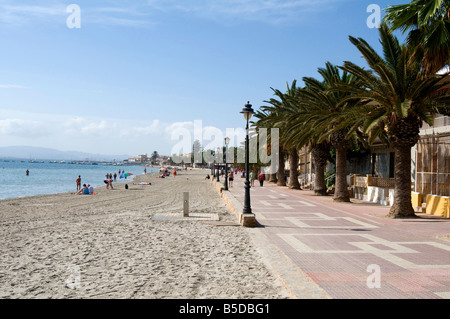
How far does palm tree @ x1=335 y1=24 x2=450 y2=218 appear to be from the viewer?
14.6 m

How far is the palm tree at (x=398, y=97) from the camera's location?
1460 cm

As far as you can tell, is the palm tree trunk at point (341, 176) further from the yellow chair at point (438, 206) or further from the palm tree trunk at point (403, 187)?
the palm tree trunk at point (403, 187)

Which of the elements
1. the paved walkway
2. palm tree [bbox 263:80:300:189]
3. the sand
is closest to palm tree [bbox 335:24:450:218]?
the paved walkway

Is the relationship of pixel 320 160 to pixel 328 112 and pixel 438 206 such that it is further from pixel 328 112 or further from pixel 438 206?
pixel 438 206

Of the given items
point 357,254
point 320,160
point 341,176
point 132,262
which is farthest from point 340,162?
point 132,262

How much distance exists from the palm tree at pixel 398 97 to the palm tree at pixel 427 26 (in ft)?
6.61

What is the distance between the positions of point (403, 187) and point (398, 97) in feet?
11.6

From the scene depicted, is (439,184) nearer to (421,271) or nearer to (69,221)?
(421,271)

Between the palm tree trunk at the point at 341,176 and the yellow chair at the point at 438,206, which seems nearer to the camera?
the yellow chair at the point at 438,206

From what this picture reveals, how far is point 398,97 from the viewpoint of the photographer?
1508cm

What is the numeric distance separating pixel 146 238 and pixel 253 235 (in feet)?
10.2

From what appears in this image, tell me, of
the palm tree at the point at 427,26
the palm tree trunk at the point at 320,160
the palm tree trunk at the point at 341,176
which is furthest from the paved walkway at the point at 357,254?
the palm tree trunk at the point at 320,160

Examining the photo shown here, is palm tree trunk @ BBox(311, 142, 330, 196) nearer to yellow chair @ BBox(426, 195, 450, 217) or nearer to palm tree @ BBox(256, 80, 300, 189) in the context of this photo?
palm tree @ BBox(256, 80, 300, 189)

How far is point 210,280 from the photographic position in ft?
23.4
